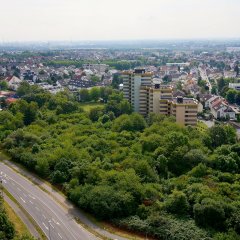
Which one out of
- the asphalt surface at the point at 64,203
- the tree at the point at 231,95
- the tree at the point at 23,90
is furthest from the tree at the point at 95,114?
the tree at the point at 231,95

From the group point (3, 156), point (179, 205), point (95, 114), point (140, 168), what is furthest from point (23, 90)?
point (179, 205)

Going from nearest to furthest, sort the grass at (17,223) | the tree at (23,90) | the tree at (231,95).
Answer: the grass at (17,223)
the tree at (231,95)
the tree at (23,90)

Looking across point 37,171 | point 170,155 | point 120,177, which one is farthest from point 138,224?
point 37,171

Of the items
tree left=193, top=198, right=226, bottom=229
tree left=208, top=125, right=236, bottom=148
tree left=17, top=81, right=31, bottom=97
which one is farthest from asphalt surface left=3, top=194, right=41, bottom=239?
tree left=17, top=81, right=31, bottom=97

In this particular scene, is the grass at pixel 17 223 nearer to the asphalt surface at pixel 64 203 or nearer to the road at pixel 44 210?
the road at pixel 44 210

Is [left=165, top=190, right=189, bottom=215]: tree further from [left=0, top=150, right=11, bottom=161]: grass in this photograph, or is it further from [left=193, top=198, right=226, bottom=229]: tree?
[left=0, top=150, right=11, bottom=161]: grass

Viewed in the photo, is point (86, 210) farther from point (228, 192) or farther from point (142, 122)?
point (142, 122)
